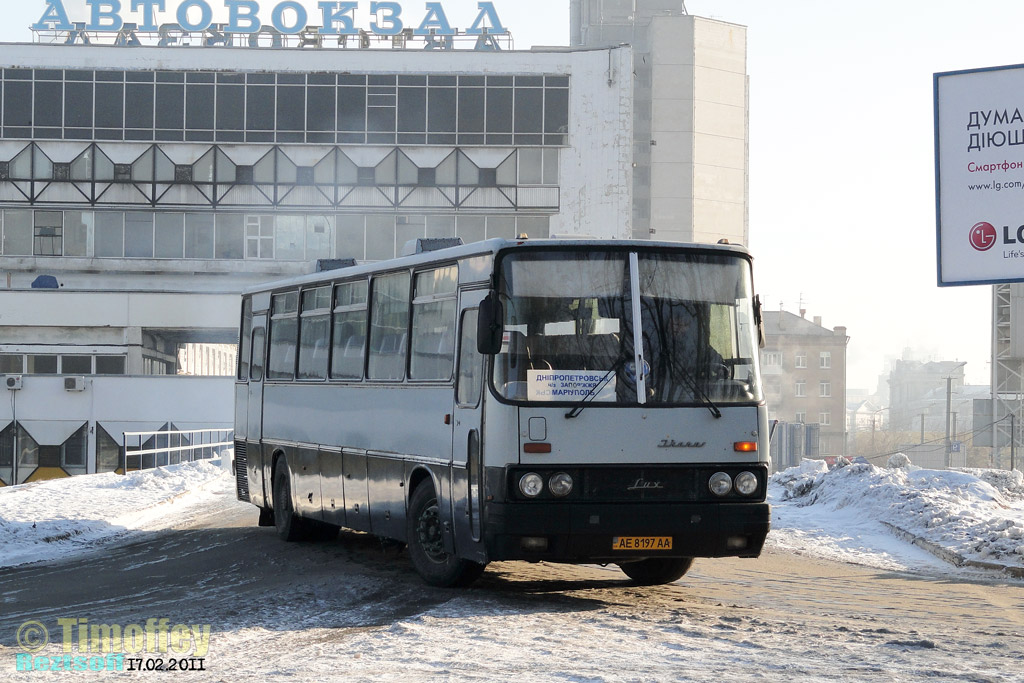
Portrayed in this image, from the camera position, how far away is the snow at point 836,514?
1572 cm

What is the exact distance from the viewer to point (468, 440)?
36.9 ft

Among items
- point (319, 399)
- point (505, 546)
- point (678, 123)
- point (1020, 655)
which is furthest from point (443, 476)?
point (678, 123)

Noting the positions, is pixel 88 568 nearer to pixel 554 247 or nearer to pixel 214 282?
pixel 554 247

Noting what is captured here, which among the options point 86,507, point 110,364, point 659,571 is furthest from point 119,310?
point 659,571

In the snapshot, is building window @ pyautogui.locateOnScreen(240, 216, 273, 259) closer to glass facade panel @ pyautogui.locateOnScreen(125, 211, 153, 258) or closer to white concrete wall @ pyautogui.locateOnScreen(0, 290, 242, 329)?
glass facade panel @ pyautogui.locateOnScreen(125, 211, 153, 258)

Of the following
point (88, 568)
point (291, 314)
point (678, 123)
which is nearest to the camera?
point (88, 568)

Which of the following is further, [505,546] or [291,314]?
[291,314]

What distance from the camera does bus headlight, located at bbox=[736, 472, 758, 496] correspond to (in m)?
11.0

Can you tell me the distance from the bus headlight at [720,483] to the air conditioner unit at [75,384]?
48.4 metres

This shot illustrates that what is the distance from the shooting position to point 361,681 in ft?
25.1

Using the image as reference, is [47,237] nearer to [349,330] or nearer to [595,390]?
[349,330]

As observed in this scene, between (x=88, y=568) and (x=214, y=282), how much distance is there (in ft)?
172

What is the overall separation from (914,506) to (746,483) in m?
7.95

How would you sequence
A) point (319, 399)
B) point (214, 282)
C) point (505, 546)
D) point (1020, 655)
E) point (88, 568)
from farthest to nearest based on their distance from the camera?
point (214, 282) < point (319, 399) < point (88, 568) < point (505, 546) < point (1020, 655)
